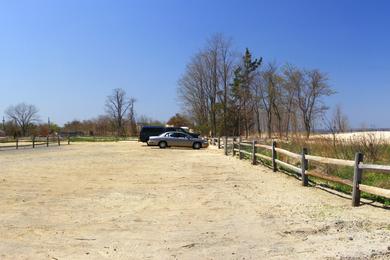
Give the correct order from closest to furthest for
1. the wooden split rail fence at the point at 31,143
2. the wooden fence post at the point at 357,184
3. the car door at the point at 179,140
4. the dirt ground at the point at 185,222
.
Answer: the dirt ground at the point at 185,222, the wooden fence post at the point at 357,184, the car door at the point at 179,140, the wooden split rail fence at the point at 31,143

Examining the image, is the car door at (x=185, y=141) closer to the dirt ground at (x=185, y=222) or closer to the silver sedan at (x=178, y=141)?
the silver sedan at (x=178, y=141)

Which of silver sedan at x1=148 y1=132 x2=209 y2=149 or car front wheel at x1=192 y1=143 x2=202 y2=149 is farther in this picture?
silver sedan at x1=148 y1=132 x2=209 y2=149

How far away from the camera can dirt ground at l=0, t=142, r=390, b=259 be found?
6.62m

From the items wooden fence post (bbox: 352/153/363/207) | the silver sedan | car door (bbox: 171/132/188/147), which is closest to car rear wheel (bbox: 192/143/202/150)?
the silver sedan

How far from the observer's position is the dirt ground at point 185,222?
662 cm

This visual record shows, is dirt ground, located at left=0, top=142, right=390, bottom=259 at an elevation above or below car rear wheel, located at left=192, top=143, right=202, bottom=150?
below

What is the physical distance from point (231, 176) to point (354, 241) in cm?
1016

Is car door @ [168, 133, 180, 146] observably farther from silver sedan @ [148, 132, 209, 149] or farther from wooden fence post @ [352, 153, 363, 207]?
wooden fence post @ [352, 153, 363, 207]

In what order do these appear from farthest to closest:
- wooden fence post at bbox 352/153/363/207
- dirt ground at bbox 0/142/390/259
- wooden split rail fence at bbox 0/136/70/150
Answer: wooden split rail fence at bbox 0/136/70/150
wooden fence post at bbox 352/153/363/207
dirt ground at bbox 0/142/390/259

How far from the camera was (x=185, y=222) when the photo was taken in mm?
8648

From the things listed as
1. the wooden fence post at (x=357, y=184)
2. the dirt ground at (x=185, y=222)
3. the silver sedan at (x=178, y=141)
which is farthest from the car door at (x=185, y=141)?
the wooden fence post at (x=357, y=184)

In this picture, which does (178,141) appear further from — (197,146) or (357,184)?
(357,184)

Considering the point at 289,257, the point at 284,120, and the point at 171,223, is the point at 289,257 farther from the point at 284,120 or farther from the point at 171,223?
the point at 284,120

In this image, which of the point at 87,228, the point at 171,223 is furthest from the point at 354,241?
the point at 87,228
